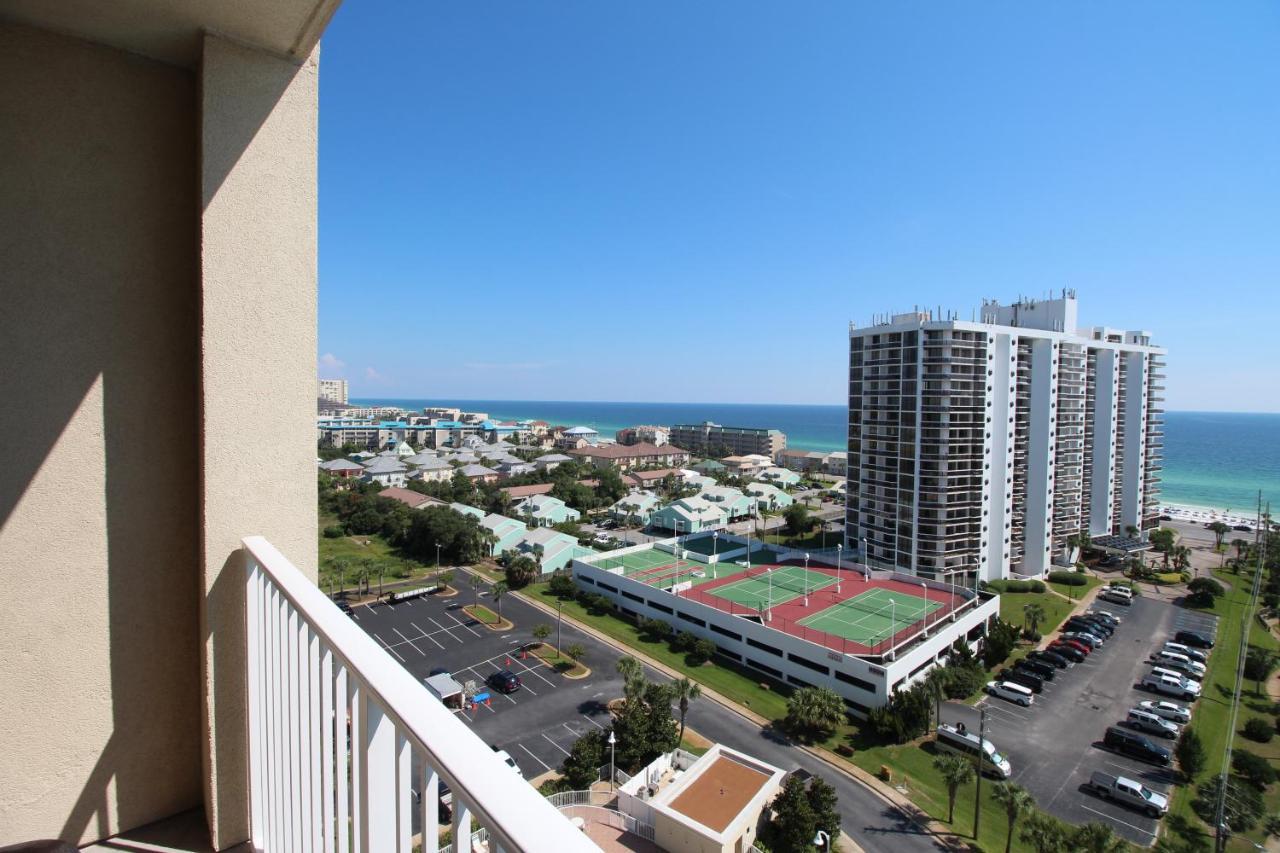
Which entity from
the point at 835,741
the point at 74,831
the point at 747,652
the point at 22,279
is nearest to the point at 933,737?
the point at 835,741

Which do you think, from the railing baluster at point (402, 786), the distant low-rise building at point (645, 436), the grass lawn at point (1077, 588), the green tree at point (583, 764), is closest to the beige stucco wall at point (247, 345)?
the railing baluster at point (402, 786)

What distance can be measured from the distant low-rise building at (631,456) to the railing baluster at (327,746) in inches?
1691

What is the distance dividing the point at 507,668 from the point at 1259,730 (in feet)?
49.1

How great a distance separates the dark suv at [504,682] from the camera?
41.0ft

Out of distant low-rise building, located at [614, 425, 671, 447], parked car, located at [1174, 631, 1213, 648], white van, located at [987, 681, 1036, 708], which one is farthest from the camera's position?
distant low-rise building, located at [614, 425, 671, 447]

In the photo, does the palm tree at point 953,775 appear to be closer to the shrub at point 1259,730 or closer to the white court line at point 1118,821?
the white court line at point 1118,821

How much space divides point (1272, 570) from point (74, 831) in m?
30.8

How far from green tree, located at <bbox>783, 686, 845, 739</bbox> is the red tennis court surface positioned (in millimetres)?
1599

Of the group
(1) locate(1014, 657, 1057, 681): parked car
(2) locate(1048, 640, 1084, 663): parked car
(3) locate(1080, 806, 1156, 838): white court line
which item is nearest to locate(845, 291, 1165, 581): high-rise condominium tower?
(2) locate(1048, 640, 1084, 663): parked car

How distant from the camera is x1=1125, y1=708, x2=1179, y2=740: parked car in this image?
459 inches

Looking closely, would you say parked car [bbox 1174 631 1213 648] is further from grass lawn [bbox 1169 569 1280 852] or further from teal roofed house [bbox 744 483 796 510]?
teal roofed house [bbox 744 483 796 510]

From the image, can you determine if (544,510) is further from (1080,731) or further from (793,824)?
(793,824)

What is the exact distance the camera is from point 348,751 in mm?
927

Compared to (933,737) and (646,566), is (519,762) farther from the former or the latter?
(646,566)
